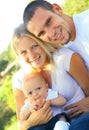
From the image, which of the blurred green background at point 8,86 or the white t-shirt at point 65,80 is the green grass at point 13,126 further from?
the white t-shirt at point 65,80

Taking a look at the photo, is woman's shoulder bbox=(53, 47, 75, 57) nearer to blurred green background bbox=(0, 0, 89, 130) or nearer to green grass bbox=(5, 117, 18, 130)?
blurred green background bbox=(0, 0, 89, 130)

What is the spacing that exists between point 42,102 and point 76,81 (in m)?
0.19

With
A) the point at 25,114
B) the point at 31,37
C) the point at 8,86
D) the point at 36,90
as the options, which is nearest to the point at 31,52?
the point at 31,37

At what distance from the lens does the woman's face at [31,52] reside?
156 centimetres

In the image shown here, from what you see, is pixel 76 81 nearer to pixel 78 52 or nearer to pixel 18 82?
pixel 78 52

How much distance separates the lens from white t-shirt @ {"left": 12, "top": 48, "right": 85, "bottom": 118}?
1.56m

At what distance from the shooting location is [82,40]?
5.21 feet

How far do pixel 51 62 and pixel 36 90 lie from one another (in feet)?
0.51

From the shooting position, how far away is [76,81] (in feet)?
5.16

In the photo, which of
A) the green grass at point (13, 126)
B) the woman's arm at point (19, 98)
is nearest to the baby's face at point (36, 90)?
the woman's arm at point (19, 98)

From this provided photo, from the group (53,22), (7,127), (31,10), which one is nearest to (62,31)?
(53,22)

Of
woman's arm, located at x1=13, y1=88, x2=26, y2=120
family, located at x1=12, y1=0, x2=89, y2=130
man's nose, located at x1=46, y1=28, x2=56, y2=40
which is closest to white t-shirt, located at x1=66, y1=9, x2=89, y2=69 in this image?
family, located at x1=12, y1=0, x2=89, y2=130

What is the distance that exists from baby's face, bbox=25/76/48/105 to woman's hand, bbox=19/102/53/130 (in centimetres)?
4

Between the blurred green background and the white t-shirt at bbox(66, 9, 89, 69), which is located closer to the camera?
the white t-shirt at bbox(66, 9, 89, 69)
